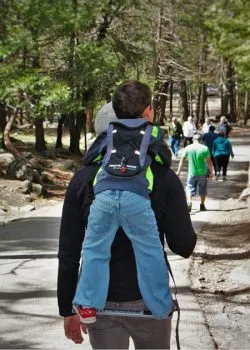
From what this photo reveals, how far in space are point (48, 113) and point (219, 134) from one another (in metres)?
5.30

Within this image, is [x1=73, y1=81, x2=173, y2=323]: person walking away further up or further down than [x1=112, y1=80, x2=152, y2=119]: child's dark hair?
further down

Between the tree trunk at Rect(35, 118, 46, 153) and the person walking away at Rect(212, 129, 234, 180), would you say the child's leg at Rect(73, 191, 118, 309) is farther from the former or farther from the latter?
the tree trunk at Rect(35, 118, 46, 153)

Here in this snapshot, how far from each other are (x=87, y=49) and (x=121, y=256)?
19017 mm

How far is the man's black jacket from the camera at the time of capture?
A: 2.75m

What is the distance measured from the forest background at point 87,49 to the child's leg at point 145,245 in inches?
454

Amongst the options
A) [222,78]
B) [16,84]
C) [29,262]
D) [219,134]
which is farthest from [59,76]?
[222,78]

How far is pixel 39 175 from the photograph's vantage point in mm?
19484

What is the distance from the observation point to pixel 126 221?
272 cm

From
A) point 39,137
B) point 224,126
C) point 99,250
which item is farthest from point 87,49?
point 99,250

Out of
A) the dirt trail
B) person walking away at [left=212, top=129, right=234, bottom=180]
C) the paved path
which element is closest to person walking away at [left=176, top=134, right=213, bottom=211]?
the dirt trail

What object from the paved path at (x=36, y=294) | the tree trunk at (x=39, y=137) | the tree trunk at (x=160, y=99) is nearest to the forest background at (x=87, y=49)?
the tree trunk at (x=39, y=137)

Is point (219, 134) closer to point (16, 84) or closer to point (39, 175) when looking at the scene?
point (39, 175)

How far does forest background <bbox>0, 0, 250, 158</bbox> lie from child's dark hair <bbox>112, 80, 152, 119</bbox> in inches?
443

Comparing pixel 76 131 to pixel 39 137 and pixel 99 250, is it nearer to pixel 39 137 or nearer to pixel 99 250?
pixel 39 137
